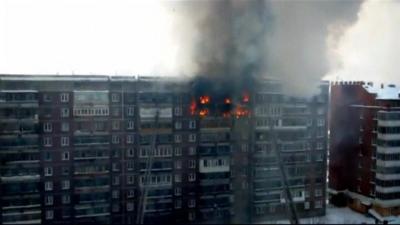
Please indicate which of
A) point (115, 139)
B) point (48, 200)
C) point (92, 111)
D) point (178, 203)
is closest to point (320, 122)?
point (178, 203)

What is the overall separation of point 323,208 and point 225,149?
30.3 feet

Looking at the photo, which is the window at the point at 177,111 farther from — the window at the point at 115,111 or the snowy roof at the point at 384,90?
the snowy roof at the point at 384,90

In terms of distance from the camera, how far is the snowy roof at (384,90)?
34.0 metres

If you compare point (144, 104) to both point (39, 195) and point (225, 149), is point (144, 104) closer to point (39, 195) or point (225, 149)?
point (225, 149)

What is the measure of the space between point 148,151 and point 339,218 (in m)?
14.6

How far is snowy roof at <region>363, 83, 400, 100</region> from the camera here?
1337 inches

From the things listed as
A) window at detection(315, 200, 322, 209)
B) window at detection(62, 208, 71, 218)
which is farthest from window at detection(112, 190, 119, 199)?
window at detection(315, 200, 322, 209)

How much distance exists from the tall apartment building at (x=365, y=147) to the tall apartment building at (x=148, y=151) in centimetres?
368

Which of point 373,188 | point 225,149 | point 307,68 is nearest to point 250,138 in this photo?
point 225,149

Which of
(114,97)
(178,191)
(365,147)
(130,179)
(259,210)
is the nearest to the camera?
(114,97)

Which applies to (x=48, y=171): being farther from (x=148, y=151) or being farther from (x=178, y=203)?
(x=178, y=203)

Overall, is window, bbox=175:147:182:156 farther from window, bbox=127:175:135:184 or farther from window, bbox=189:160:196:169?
window, bbox=127:175:135:184

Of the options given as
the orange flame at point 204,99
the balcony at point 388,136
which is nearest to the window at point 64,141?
the orange flame at point 204,99

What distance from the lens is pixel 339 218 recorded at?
1324 inches
